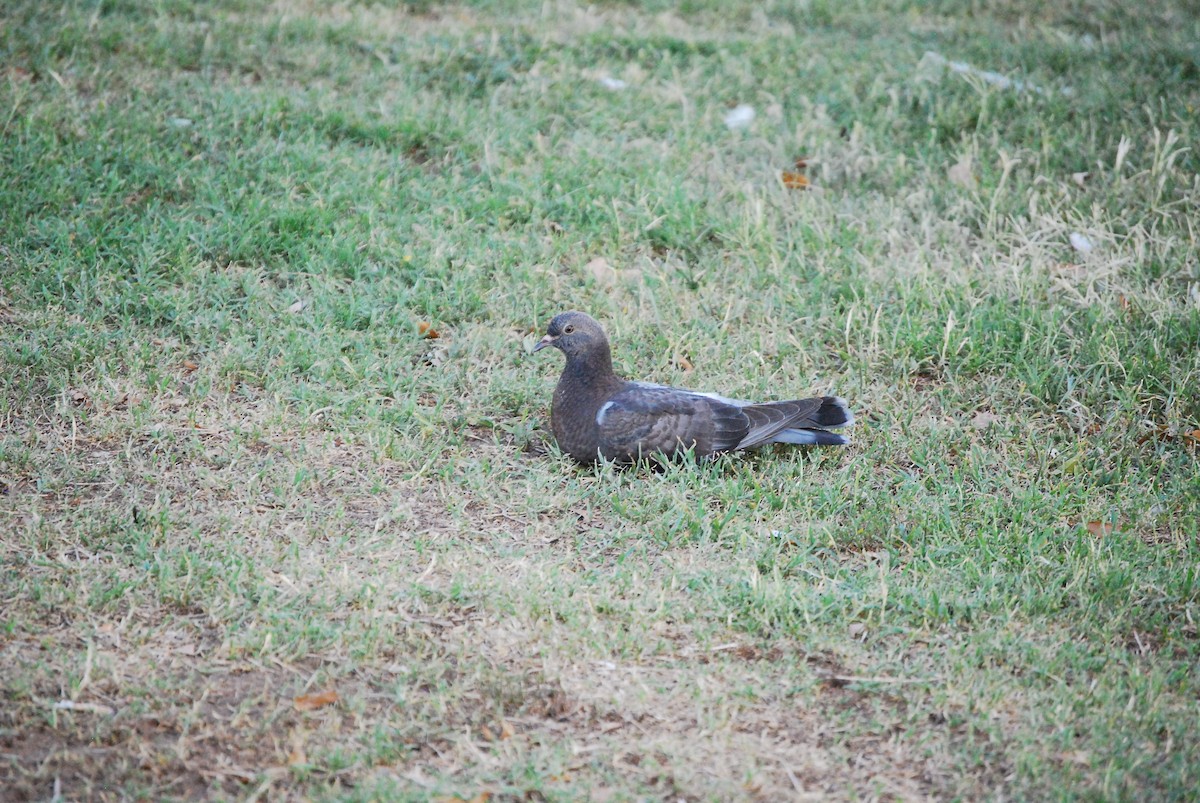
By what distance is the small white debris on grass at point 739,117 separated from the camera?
7270 millimetres

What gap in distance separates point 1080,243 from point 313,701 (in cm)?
479

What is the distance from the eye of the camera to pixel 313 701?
337 cm

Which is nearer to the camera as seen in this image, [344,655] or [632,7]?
[344,655]

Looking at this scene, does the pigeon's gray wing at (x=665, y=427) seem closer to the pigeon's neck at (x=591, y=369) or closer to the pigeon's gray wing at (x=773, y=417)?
the pigeon's gray wing at (x=773, y=417)

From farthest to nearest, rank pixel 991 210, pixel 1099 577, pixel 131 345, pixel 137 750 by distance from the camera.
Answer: pixel 991 210, pixel 131 345, pixel 1099 577, pixel 137 750

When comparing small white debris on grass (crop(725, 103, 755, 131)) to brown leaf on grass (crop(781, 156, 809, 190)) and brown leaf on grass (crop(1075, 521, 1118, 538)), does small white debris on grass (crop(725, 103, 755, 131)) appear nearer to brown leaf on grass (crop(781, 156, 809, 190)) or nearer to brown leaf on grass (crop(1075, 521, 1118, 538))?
brown leaf on grass (crop(781, 156, 809, 190))

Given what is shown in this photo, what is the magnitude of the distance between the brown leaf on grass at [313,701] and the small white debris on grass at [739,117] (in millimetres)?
4866

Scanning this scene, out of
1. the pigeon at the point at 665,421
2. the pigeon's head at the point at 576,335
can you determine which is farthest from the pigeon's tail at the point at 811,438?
the pigeon's head at the point at 576,335

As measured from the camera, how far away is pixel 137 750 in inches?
124

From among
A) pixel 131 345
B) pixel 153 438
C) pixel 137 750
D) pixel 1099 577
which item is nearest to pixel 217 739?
pixel 137 750

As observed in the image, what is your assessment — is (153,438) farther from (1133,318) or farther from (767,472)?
(1133,318)

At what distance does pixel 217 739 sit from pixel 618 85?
544 centimetres

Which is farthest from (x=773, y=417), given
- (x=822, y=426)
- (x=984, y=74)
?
(x=984, y=74)

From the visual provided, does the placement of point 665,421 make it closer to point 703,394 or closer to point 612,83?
point 703,394
